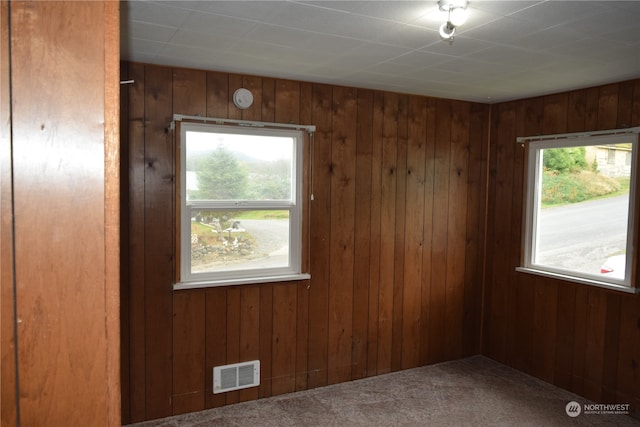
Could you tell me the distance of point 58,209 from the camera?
32.4 inches

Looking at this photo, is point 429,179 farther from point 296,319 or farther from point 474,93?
point 296,319

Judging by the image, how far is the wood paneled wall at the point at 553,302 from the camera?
3334mm

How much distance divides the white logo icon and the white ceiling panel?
2337 millimetres

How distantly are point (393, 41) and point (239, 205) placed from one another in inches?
60.6

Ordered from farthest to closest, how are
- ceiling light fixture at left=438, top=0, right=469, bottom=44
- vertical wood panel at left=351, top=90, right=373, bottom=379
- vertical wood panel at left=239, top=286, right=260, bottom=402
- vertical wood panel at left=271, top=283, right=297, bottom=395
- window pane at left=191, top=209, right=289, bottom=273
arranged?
vertical wood panel at left=351, top=90, right=373, bottom=379 → vertical wood panel at left=271, top=283, right=297, bottom=395 → vertical wood panel at left=239, top=286, right=260, bottom=402 → window pane at left=191, top=209, right=289, bottom=273 → ceiling light fixture at left=438, top=0, right=469, bottom=44

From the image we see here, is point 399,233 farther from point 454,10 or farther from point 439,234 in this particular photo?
point 454,10

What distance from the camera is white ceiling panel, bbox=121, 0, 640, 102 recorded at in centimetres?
203

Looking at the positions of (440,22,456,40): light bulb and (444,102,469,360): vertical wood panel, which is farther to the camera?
(444,102,469,360): vertical wood panel

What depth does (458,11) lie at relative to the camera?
6.32 feet

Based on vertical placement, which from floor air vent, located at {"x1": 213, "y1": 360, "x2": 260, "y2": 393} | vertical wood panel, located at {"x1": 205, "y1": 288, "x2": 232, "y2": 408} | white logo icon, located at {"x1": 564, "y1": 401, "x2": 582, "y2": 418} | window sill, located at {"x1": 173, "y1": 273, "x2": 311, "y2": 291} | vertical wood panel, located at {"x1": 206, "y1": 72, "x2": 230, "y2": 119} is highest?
vertical wood panel, located at {"x1": 206, "y1": 72, "x2": 230, "y2": 119}

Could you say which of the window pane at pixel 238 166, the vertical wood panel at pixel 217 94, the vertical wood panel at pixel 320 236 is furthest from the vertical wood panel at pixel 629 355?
the vertical wood panel at pixel 217 94

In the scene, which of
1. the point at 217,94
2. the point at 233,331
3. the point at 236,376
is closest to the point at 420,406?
the point at 236,376

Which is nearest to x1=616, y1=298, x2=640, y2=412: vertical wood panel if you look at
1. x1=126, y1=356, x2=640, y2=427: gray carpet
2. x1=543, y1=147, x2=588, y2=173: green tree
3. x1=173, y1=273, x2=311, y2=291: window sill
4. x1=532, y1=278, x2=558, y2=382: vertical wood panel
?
x1=126, y1=356, x2=640, y2=427: gray carpet

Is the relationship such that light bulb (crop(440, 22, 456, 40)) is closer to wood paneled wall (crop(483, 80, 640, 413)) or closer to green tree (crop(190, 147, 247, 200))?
green tree (crop(190, 147, 247, 200))
